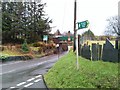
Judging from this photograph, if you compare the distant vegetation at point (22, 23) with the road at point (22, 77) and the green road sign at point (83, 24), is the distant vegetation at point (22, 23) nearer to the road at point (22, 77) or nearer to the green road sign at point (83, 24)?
the road at point (22, 77)

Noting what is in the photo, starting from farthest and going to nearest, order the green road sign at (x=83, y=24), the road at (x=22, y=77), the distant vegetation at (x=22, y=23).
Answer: the distant vegetation at (x=22, y=23) → the road at (x=22, y=77) → the green road sign at (x=83, y=24)

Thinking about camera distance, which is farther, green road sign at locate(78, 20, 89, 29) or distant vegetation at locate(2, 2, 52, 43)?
distant vegetation at locate(2, 2, 52, 43)

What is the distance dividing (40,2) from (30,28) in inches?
439

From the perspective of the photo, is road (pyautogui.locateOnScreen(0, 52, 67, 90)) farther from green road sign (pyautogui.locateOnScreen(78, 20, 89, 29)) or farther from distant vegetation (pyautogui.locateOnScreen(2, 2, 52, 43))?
distant vegetation (pyautogui.locateOnScreen(2, 2, 52, 43))

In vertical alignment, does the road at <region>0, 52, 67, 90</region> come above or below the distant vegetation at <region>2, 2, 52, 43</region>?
below

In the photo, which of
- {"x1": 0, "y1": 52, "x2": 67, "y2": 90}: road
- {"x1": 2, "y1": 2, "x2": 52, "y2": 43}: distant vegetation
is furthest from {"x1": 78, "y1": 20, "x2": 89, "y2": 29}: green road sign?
{"x1": 2, "y1": 2, "x2": 52, "y2": 43}: distant vegetation

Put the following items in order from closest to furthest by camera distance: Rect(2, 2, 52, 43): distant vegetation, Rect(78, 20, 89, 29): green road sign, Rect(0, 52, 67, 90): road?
Rect(78, 20, 89, 29): green road sign → Rect(0, 52, 67, 90): road → Rect(2, 2, 52, 43): distant vegetation

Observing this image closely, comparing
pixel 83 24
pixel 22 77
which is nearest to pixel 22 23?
pixel 22 77

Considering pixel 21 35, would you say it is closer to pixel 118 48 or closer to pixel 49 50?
pixel 49 50

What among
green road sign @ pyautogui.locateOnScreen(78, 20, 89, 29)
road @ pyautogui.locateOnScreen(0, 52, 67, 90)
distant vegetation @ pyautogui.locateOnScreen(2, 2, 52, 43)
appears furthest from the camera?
distant vegetation @ pyautogui.locateOnScreen(2, 2, 52, 43)

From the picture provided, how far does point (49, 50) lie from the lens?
71500mm

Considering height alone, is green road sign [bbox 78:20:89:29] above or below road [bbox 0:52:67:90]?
above

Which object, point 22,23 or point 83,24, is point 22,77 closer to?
point 83,24

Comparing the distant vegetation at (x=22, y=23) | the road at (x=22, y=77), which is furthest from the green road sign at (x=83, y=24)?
the distant vegetation at (x=22, y=23)
